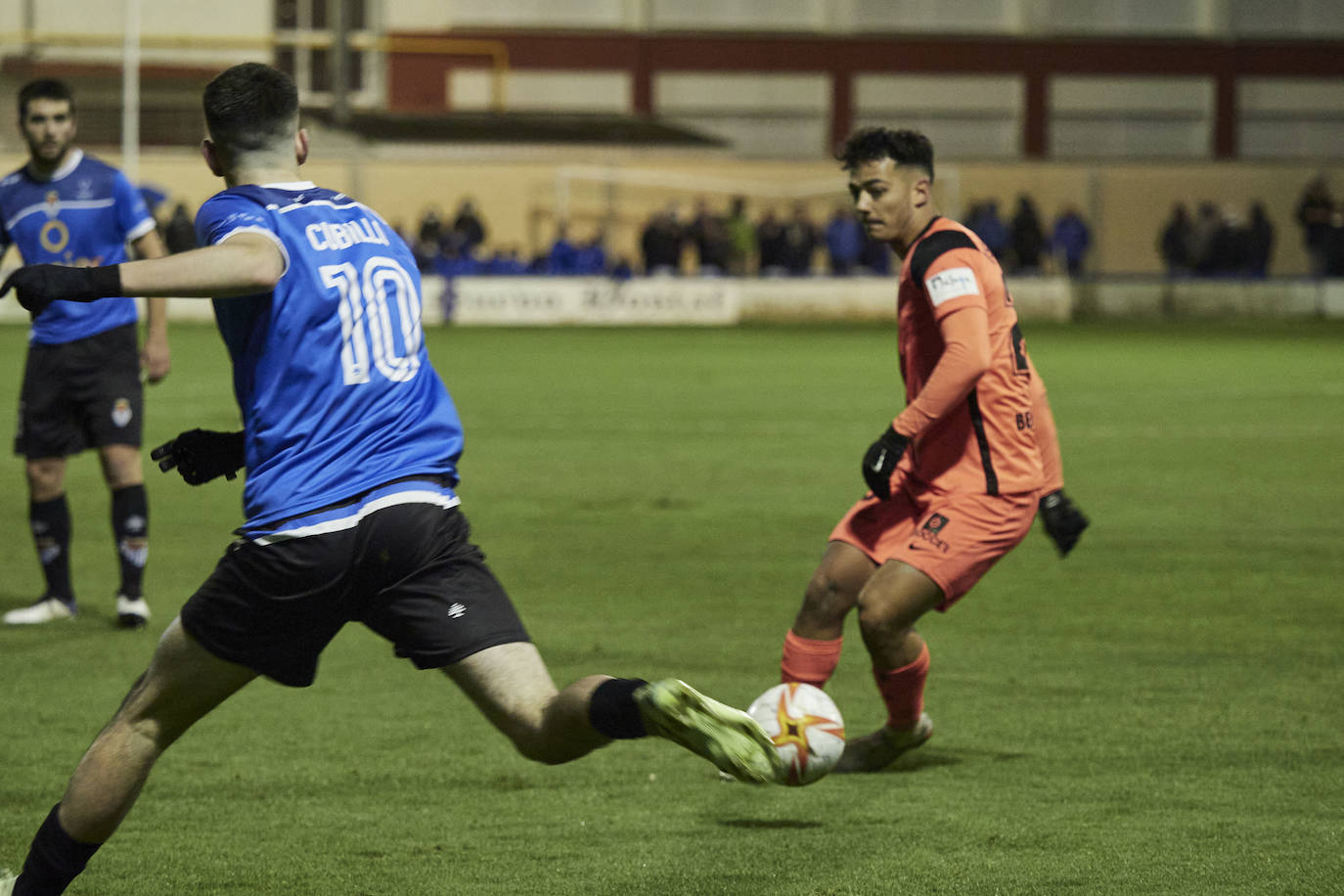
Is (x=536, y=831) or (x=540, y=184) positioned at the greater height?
(x=540, y=184)

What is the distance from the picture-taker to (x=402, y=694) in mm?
6941

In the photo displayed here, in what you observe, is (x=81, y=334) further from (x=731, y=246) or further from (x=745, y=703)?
(x=731, y=246)

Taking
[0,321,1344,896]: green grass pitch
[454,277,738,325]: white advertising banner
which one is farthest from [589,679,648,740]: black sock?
[454,277,738,325]: white advertising banner

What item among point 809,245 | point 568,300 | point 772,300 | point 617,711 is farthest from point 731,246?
point 617,711

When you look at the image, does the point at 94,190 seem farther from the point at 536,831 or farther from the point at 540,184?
the point at 540,184

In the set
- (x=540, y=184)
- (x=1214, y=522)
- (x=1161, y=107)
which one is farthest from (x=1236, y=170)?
(x=1214, y=522)

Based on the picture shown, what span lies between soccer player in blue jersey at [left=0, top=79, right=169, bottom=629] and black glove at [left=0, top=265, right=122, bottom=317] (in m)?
4.30

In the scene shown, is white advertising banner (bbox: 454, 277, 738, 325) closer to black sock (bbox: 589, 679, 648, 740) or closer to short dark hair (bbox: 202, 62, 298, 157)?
short dark hair (bbox: 202, 62, 298, 157)

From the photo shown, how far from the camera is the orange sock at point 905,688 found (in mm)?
5773

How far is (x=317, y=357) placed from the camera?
389cm

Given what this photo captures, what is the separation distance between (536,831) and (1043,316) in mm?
31858

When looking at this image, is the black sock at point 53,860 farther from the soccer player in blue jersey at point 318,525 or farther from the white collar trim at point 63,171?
the white collar trim at point 63,171

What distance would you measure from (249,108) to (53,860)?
1652 mm

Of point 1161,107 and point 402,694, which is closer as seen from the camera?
point 402,694
